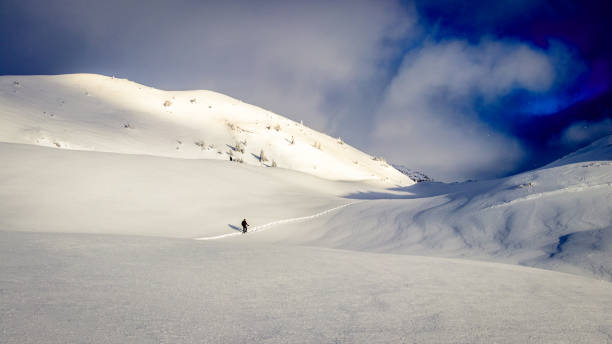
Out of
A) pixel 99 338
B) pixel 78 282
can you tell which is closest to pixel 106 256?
pixel 78 282

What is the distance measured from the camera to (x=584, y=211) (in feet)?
22.9

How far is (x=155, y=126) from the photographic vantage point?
77.5 ft

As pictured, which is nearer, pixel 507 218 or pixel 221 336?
pixel 221 336

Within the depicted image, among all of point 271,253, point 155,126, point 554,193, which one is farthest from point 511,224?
point 155,126

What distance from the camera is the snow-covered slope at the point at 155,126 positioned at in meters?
18.4

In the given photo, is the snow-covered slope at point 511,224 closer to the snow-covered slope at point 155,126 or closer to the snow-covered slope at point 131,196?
the snow-covered slope at point 131,196

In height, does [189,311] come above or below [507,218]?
below

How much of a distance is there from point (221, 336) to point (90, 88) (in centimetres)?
3241

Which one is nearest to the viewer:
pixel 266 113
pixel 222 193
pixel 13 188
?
pixel 13 188

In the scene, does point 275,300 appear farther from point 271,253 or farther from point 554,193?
point 554,193

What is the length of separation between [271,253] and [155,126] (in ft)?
69.2

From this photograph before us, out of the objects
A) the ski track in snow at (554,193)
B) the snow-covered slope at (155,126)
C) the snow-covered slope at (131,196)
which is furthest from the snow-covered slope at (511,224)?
the snow-covered slope at (155,126)

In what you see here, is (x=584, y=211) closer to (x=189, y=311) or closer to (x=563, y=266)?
(x=563, y=266)

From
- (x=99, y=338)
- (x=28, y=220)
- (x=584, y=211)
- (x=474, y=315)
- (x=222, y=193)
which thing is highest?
(x=222, y=193)
